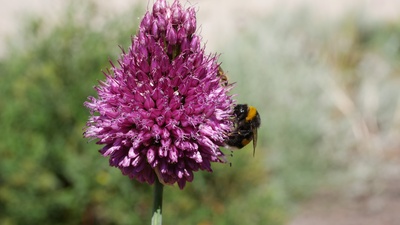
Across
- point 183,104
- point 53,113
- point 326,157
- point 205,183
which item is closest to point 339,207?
point 326,157

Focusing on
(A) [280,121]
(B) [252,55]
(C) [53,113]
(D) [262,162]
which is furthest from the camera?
(B) [252,55]

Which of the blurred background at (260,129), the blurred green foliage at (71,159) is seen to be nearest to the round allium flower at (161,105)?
the blurred background at (260,129)

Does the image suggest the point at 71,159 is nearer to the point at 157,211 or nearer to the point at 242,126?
the point at 242,126

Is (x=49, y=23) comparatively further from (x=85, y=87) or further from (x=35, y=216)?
(x=35, y=216)

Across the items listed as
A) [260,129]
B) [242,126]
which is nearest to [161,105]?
[242,126]

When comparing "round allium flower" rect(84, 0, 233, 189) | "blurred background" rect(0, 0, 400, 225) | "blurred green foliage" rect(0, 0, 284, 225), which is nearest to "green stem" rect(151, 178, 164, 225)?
"round allium flower" rect(84, 0, 233, 189)

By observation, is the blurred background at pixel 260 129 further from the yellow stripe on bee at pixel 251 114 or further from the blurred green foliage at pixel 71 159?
the yellow stripe on bee at pixel 251 114

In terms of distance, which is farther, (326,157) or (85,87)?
(326,157)
